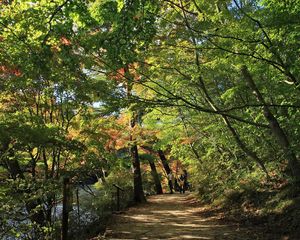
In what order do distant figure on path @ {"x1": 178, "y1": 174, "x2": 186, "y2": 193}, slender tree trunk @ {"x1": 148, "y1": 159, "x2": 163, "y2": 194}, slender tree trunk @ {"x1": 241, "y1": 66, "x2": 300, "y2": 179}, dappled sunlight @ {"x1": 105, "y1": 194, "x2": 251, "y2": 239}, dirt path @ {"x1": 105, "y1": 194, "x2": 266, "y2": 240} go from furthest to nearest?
distant figure on path @ {"x1": 178, "y1": 174, "x2": 186, "y2": 193}
slender tree trunk @ {"x1": 148, "y1": 159, "x2": 163, "y2": 194}
slender tree trunk @ {"x1": 241, "y1": 66, "x2": 300, "y2": 179}
dappled sunlight @ {"x1": 105, "y1": 194, "x2": 251, "y2": 239}
dirt path @ {"x1": 105, "y1": 194, "x2": 266, "y2": 240}

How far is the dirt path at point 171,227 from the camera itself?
327 inches

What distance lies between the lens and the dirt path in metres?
8.31

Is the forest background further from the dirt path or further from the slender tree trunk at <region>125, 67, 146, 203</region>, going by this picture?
the dirt path

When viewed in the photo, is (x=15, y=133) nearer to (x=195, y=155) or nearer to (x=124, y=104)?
(x=124, y=104)

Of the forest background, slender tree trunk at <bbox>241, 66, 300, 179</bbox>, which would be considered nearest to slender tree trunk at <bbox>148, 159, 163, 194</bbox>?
the forest background

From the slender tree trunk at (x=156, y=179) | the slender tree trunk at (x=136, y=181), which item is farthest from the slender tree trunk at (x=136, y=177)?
the slender tree trunk at (x=156, y=179)

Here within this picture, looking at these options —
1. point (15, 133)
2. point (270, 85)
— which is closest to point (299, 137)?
point (270, 85)

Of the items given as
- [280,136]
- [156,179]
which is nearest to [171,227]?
[280,136]

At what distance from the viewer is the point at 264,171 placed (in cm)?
1130

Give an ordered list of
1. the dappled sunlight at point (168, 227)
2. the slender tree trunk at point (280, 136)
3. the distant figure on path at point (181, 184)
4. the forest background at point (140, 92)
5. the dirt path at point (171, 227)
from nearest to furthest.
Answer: the forest background at point (140, 92)
the dirt path at point (171, 227)
the dappled sunlight at point (168, 227)
the slender tree trunk at point (280, 136)
the distant figure on path at point (181, 184)

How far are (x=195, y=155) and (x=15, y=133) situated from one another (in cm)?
1399

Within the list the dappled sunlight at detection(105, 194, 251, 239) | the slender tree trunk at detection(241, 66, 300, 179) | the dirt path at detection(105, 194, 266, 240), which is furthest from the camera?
the slender tree trunk at detection(241, 66, 300, 179)

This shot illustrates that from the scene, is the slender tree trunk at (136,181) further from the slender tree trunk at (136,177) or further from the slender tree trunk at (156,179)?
the slender tree trunk at (156,179)

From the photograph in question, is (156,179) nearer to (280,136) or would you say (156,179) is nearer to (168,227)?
(168,227)
